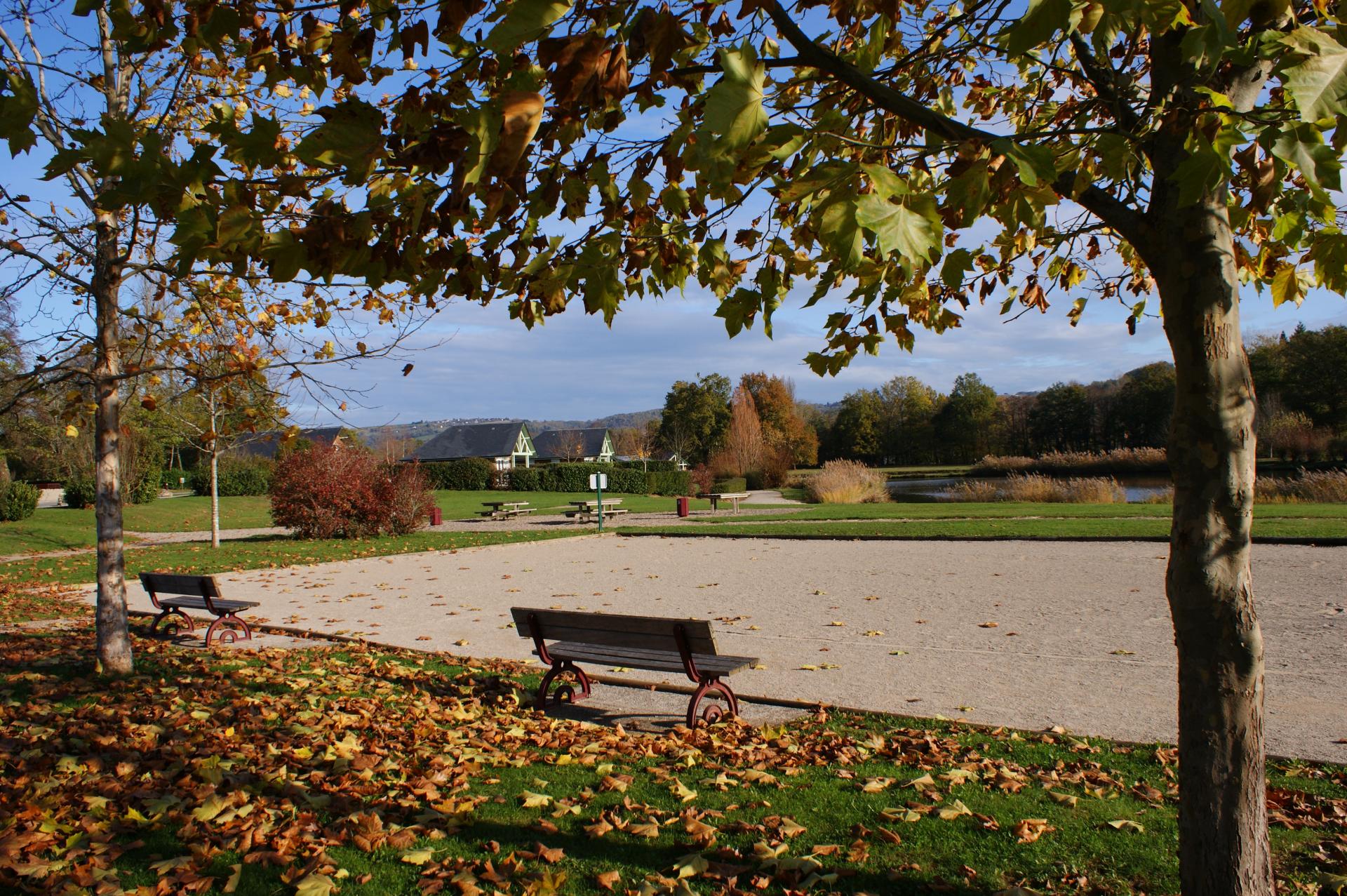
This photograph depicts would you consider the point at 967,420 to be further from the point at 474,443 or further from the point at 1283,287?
the point at 1283,287

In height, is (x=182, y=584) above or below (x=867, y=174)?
below

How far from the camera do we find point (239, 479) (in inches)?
1690

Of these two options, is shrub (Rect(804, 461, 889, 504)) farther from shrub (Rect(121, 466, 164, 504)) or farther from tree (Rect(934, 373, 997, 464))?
tree (Rect(934, 373, 997, 464))

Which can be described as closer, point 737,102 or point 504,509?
point 737,102

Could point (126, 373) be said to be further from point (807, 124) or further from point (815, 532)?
point (815, 532)

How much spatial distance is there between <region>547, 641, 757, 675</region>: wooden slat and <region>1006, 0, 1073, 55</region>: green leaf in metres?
4.57

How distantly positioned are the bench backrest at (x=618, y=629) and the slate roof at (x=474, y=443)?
216ft

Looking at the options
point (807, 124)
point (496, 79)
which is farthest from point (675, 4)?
point (807, 124)

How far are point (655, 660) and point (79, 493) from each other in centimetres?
3412

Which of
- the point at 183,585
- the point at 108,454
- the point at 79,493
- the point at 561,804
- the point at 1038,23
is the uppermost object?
the point at 1038,23

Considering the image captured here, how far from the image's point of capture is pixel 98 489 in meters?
6.60

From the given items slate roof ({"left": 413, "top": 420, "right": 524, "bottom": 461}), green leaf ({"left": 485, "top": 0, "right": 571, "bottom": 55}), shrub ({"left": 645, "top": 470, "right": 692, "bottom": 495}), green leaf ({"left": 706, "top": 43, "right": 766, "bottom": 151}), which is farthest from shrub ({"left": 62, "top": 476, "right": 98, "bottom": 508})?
slate roof ({"left": 413, "top": 420, "right": 524, "bottom": 461})

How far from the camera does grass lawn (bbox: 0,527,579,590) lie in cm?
1572

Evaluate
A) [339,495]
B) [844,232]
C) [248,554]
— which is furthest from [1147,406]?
[844,232]
